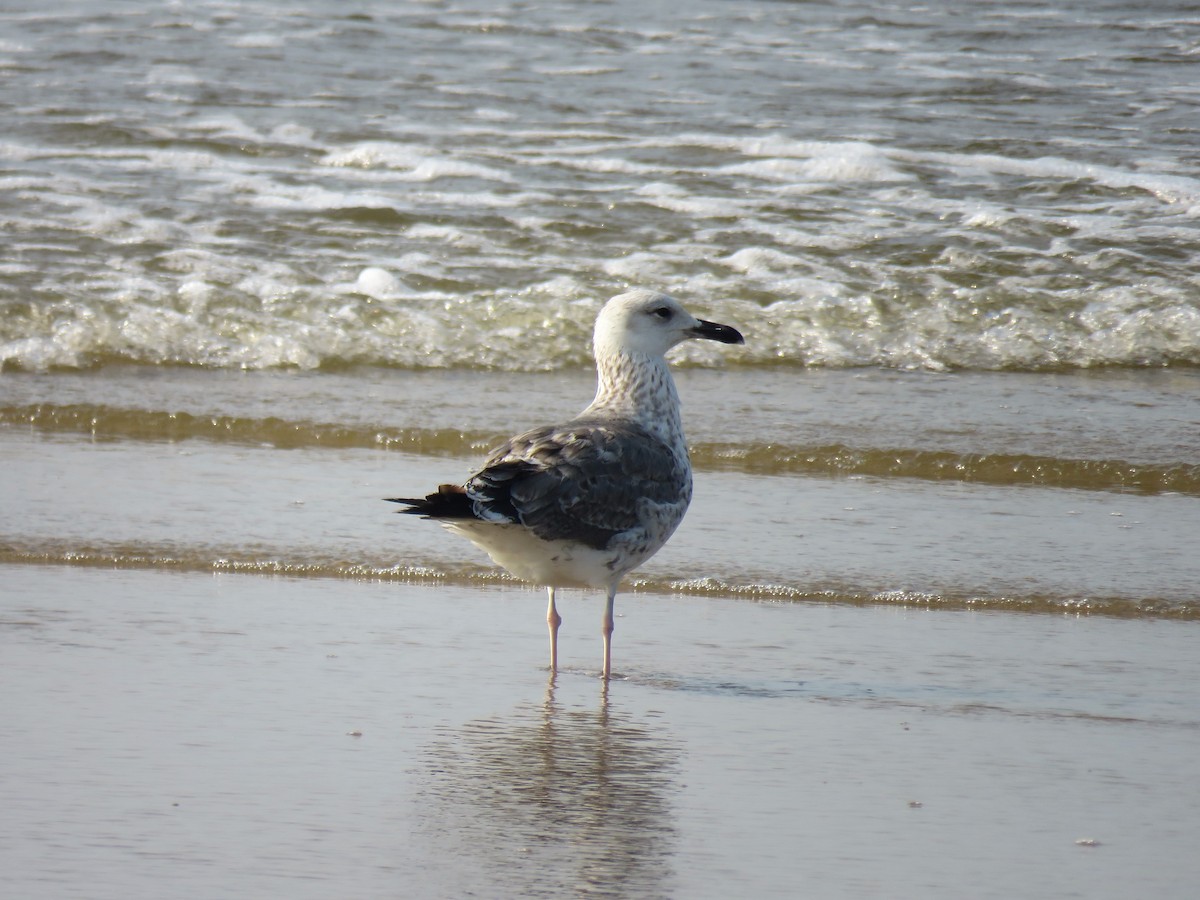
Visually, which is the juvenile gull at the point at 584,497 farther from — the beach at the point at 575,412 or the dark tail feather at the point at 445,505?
the beach at the point at 575,412

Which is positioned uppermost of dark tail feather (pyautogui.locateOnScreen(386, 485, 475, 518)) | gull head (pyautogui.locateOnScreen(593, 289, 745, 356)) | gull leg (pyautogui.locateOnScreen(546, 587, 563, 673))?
gull head (pyautogui.locateOnScreen(593, 289, 745, 356))

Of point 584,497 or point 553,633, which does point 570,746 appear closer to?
point 553,633

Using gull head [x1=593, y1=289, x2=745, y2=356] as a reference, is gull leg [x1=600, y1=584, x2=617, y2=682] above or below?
below

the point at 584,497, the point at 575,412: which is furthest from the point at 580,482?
the point at 575,412

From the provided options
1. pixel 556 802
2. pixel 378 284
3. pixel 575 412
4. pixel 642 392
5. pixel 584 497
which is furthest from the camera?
pixel 378 284

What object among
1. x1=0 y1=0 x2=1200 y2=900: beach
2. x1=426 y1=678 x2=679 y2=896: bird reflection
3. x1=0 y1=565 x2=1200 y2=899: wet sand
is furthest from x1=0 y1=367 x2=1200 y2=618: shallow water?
x1=426 y1=678 x2=679 y2=896: bird reflection

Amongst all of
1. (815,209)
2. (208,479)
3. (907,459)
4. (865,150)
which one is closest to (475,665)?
(208,479)

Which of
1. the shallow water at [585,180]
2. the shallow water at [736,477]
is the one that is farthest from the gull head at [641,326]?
the shallow water at [585,180]

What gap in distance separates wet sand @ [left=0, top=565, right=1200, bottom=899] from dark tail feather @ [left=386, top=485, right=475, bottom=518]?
430 millimetres

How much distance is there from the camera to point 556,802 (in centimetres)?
349

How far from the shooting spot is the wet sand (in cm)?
313

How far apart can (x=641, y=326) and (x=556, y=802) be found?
6.83 feet

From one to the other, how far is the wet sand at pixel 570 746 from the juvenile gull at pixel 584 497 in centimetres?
26

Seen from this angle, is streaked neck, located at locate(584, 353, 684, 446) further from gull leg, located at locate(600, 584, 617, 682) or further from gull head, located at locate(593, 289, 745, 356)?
gull leg, located at locate(600, 584, 617, 682)
